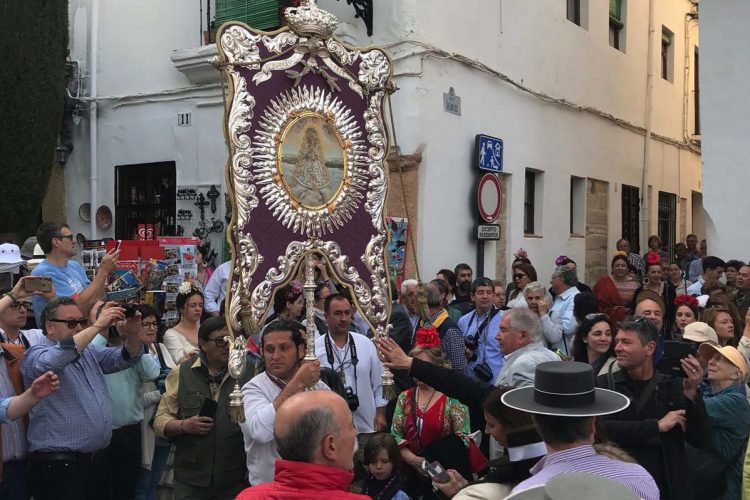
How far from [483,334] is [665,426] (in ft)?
10.1

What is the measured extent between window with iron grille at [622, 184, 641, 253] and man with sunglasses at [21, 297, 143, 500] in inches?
497

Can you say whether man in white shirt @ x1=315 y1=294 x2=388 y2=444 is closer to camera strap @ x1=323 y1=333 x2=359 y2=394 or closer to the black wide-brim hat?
camera strap @ x1=323 y1=333 x2=359 y2=394

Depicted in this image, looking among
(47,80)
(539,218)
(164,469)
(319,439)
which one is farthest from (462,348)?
(47,80)

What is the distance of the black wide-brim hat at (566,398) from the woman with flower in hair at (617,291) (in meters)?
5.28

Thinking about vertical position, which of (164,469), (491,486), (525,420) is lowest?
(164,469)

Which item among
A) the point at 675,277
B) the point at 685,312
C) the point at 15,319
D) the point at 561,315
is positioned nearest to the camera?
the point at 15,319

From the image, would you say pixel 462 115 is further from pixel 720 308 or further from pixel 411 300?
pixel 720 308

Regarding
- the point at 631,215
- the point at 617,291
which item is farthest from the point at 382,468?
the point at 631,215

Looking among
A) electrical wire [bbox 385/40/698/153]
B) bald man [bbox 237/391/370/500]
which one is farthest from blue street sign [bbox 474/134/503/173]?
bald man [bbox 237/391/370/500]

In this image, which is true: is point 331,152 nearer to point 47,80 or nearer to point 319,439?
point 319,439

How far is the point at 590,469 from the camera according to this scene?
8.54 ft

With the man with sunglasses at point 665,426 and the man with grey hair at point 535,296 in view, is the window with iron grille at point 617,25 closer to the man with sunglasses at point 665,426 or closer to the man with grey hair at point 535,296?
the man with grey hair at point 535,296

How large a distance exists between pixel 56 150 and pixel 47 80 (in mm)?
1438

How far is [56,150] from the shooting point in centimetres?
1257
